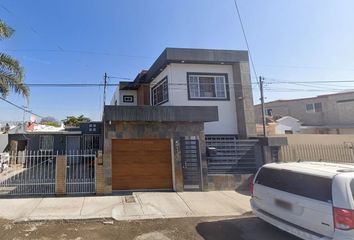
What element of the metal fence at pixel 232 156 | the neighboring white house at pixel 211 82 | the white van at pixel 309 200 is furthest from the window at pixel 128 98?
the white van at pixel 309 200

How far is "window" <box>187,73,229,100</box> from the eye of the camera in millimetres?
14492

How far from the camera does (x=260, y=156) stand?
12.4 metres

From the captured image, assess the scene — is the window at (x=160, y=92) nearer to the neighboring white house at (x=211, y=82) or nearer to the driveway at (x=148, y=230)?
the neighboring white house at (x=211, y=82)

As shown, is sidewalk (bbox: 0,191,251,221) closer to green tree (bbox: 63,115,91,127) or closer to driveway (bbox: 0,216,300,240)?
driveway (bbox: 0,216,300,240)

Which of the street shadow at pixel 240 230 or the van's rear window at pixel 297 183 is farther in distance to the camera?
the street shadow at pixel 240 230

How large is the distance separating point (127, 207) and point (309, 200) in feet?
18.1

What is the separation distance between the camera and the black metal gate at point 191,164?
11.3 meters

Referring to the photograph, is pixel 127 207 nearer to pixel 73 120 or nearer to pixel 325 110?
pixel 325 110

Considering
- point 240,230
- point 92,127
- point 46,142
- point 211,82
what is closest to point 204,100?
point 211,82

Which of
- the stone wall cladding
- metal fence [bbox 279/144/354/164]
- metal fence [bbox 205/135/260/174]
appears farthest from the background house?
the stone wall cladding

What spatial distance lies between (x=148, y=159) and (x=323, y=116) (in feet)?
85.8

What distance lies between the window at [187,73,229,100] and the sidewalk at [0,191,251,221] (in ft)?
19.5

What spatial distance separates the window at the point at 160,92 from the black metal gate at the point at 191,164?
13.2ft

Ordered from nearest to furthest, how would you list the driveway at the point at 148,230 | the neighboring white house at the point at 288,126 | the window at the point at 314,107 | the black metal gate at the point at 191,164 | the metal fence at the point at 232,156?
the driveway at the point at 148,230 → the black metal gate at the point at 191,164 → the metal fence at the point at 232,156 → the neighboring white house at the point at 288,126 → the window at the point at 314,107
